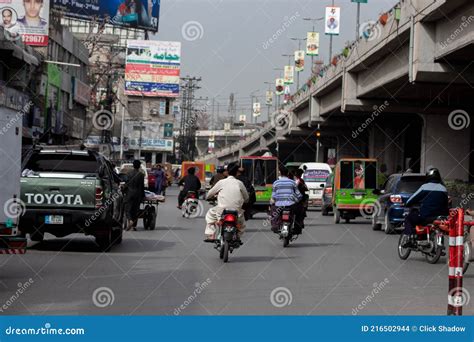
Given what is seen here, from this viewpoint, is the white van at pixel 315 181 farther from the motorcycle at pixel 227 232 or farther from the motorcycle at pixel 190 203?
the motorcycle at pixel 227 232

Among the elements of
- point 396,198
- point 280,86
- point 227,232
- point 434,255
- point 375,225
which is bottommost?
point 375,225

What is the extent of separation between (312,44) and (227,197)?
194ft

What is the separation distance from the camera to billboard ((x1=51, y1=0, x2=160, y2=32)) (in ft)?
241

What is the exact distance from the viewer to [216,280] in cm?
1278

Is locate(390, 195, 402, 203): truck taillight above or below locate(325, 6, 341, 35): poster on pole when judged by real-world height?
below

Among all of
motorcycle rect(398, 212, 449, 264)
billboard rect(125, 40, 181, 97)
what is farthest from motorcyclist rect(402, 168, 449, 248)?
billboard rect(125, 40, 181, 97)

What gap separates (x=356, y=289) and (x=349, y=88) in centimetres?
3268

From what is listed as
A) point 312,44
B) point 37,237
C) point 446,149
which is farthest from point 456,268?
point 312,44

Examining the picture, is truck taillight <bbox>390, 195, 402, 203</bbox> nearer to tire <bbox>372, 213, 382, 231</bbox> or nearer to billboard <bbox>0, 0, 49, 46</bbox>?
tire <bbox>372, 213, 382, 231</bbox>

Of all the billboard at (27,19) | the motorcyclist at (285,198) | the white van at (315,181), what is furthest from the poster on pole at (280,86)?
the motorcyclist at (285,198)

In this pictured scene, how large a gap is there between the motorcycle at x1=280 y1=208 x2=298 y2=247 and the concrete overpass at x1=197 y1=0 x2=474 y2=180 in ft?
27.1

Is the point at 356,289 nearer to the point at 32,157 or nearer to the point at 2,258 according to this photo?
the point at 2,258

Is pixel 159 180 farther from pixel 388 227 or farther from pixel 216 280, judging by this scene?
pixel 216 280

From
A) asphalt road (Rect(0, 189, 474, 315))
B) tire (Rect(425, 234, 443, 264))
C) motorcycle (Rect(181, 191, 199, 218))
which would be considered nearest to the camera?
asphalt road (Rect(0, 189, 474, 315))
